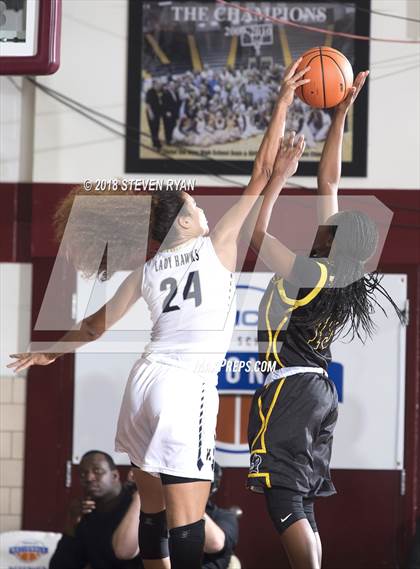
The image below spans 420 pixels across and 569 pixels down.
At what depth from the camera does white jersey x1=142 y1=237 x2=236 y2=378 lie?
14.3 ft

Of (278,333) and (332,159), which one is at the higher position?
(332,159)

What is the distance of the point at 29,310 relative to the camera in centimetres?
758

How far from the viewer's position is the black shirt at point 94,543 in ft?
19.0

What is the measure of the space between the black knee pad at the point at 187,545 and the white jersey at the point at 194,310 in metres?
0.65

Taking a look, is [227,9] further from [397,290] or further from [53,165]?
[397,290]

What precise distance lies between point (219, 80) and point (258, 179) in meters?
3.08

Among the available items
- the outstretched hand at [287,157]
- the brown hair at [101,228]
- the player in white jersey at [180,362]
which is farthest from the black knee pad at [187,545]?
the outstretched hand at [287,157]

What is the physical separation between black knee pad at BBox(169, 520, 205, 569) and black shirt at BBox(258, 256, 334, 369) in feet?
2.55

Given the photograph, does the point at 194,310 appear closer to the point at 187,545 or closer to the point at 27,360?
the point at 27,360

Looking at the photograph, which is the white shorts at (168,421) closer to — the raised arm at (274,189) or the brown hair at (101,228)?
the raised arm at (274,189)

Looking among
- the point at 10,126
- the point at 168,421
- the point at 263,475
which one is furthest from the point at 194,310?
the point at 10,126

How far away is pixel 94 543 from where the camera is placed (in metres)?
5.85

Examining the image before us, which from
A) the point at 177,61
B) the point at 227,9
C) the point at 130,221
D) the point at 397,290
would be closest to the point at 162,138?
the point at 177,61

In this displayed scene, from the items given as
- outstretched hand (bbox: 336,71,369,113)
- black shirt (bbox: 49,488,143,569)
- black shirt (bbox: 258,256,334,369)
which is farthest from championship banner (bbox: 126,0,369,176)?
black shirt (bbox: 258,256,334,369)
